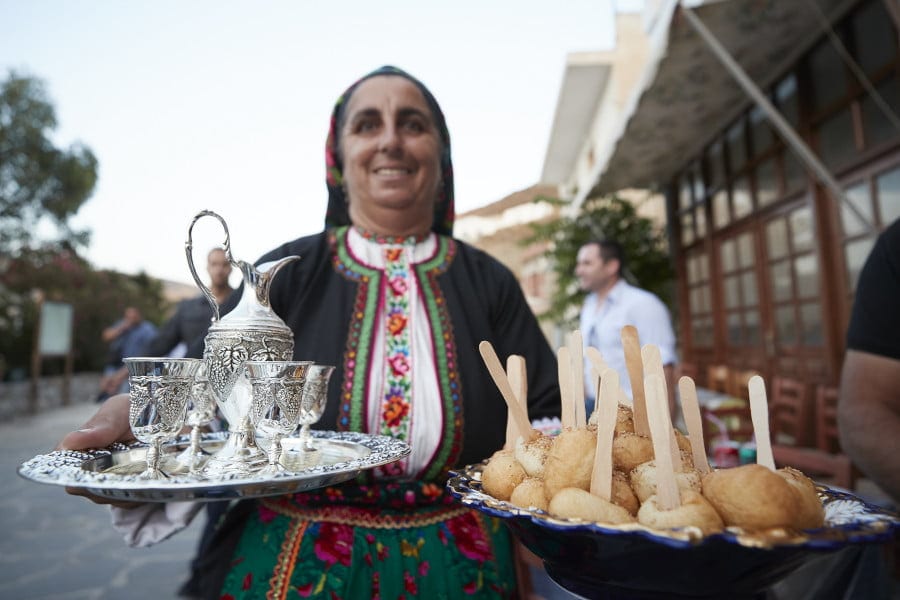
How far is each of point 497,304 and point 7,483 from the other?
671 centimetres

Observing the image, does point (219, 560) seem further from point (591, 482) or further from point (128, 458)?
point (591, 482)

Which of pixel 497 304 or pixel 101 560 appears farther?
pixel 101 560

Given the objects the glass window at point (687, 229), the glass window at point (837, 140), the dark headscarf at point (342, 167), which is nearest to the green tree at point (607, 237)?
the glass window at point (687, 229)

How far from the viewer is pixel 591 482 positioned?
724mm

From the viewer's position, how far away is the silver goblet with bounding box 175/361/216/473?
0.99 m

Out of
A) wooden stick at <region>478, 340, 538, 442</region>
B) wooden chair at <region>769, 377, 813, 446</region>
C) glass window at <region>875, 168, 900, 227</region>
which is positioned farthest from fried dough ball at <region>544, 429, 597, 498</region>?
glass window at <region>875, 168, 900, 227</region>

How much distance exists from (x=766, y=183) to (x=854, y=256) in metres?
1.51

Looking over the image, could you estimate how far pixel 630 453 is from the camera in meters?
0.79

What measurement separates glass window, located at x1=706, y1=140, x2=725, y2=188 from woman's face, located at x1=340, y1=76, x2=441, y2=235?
6.09m

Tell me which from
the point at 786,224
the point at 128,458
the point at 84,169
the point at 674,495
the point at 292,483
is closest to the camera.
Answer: the point at 674,495

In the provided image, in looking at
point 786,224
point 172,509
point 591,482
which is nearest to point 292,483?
point 591,482

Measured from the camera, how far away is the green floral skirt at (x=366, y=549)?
3.95ft

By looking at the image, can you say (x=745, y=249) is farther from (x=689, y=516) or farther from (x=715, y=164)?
(x=689, y=516)

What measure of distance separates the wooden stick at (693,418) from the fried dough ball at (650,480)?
0.07 meters
